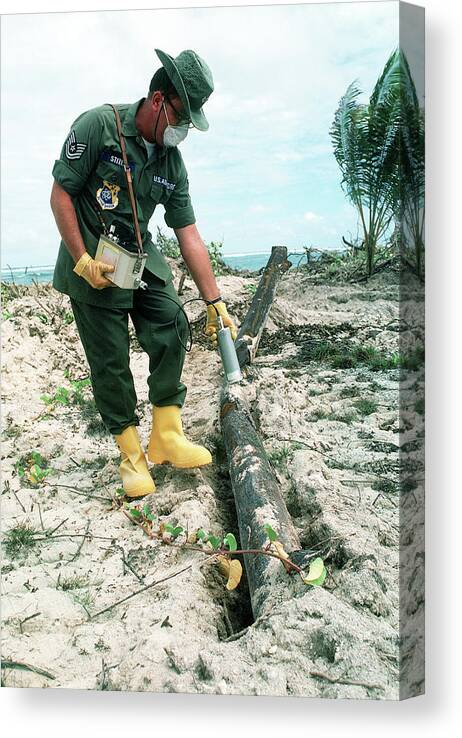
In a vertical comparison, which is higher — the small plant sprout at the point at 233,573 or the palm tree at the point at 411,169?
the palm tree at the point at 411,169

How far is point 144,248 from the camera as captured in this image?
2.45m

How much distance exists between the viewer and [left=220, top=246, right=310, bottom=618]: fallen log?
2.16 metres

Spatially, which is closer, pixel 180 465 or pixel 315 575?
pixel 315 575

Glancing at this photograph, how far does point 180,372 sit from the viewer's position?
→ 101 inches

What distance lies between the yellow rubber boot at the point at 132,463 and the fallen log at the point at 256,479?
0.24m

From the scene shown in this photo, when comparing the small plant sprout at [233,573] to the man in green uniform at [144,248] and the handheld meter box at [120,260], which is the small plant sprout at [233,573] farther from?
the handheld meter box at [120,260]

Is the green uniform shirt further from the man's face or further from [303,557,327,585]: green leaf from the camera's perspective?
[303,557,327,585]: green leaf

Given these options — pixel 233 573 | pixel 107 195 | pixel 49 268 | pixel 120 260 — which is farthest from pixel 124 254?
pixel 233 573

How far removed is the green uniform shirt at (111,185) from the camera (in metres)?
2.35

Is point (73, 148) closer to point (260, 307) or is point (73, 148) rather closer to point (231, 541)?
point (260, 307)

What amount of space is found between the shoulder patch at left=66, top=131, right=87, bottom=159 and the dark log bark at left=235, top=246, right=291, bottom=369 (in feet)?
1.79

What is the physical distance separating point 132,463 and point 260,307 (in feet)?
1.88

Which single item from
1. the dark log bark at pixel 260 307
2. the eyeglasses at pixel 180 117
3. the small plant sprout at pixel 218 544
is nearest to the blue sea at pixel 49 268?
the dark log bark at pixel 260 307

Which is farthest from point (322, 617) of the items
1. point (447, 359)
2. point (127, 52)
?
point (127, 52)
